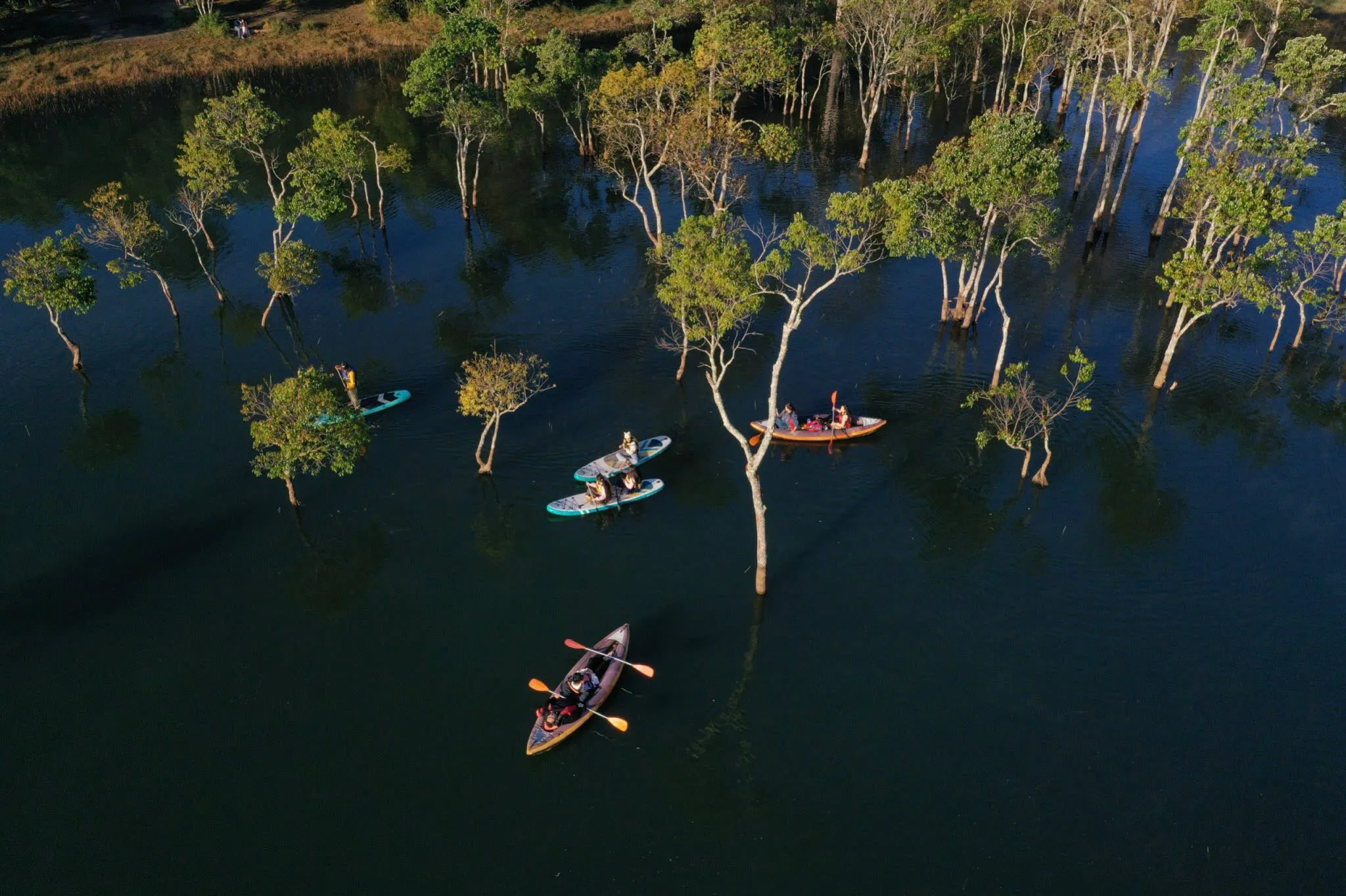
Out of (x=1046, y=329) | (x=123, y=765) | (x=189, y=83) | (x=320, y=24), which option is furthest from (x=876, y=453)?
(x=320, y=24)

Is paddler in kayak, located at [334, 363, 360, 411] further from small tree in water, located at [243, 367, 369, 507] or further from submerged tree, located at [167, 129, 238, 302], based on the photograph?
submerged tree, located at [167, 129, 238, 302]

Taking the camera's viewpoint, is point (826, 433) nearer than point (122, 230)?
Yes

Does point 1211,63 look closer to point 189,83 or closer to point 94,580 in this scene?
point 94,580

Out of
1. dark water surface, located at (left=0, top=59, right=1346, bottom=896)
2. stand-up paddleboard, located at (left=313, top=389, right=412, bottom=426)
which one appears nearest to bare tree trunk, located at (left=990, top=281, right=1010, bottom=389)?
dark water surface, located at (left=0, top=59, right=1346, bottom=896)

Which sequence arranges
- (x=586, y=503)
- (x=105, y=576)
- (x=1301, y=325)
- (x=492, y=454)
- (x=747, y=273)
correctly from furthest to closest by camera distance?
(x=1301, y=325)
(x=492, y=454)
(x=586, y=503)
(x=747, y=273)
(x=105, y=576)

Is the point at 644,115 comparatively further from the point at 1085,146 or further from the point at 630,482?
the point at 630,482

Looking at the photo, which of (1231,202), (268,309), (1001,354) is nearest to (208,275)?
(268,309)
